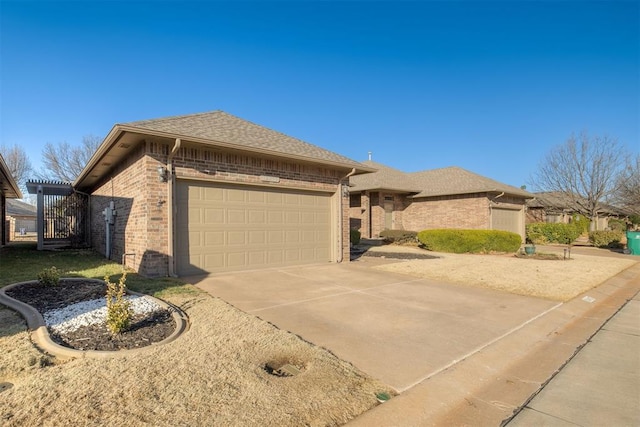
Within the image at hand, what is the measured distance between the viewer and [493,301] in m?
6.11

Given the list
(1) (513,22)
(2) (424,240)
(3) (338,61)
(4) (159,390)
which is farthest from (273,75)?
(4) (159,390)

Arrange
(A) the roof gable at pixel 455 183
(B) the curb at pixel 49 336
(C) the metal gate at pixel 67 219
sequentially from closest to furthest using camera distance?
(B) the curb at pixel 49 336 < (C) the metal gate at pixel 67 219 < (A) the roof gable at pixel 455 183

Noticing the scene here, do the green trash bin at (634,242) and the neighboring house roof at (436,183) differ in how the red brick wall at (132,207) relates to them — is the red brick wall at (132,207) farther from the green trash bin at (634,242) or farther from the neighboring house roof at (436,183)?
the green trash bin at (634,242)

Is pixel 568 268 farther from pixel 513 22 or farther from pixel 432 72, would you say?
pixel 432 72

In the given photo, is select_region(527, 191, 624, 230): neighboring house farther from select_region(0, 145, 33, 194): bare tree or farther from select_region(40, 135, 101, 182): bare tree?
select_region(0, 145, 33, 194): bare tree

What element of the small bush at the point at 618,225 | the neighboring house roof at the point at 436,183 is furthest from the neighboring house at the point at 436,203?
the small bush at the point at 618,225

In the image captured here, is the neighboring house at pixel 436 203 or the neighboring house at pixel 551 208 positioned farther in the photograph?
the neighboring house at pixel 551 208

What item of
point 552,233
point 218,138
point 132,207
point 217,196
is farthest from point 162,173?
point 552,233

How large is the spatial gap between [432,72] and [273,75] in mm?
7661

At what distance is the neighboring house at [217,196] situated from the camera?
24.8ft

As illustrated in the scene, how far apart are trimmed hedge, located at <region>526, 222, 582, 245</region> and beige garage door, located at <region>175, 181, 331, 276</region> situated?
685 inches

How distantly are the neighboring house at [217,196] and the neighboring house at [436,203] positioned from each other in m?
8.41

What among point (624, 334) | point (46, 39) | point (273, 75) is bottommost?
point (624, 334)

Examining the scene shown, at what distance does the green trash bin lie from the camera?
15.1 metres
